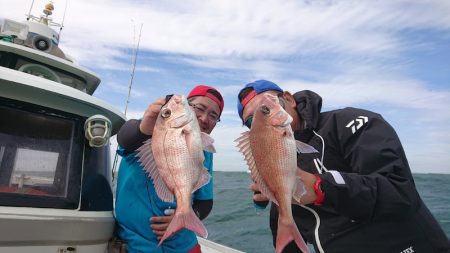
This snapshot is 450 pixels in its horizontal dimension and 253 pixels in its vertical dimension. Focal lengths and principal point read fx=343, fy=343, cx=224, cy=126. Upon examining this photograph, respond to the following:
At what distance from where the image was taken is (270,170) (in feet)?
6.35

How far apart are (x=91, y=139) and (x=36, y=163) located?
551 mm

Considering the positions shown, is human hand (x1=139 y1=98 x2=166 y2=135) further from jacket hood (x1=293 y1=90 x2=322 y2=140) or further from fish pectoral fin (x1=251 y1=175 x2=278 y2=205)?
jacket hood (x1=293 y1=90 x2=322 y2=140)

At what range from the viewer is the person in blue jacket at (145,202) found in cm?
289

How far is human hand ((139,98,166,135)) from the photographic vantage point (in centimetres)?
233

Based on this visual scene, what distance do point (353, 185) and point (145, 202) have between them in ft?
5.70

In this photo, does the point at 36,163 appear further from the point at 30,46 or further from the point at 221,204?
the point at 221,204

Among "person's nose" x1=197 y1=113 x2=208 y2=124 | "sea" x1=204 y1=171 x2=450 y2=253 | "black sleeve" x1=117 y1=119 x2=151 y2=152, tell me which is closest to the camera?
"black sleeve" x1=117 y1=119 x2=151 y2=152

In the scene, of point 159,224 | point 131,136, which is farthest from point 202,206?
point 131,136

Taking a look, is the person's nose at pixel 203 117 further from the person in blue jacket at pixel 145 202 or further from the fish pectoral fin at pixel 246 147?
the fish pectoral fin at pixel 246 147

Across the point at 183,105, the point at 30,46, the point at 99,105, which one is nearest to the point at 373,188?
the point at 183,105

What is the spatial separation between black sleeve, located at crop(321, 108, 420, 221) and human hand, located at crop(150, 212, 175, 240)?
1383 millimetres

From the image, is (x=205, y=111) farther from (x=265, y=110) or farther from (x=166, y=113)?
(x=265, y=110)

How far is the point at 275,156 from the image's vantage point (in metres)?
1.93

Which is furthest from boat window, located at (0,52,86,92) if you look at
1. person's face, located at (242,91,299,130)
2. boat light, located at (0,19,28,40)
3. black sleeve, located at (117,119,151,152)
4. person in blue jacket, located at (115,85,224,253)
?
person's face, located at (242,91,299,130)
